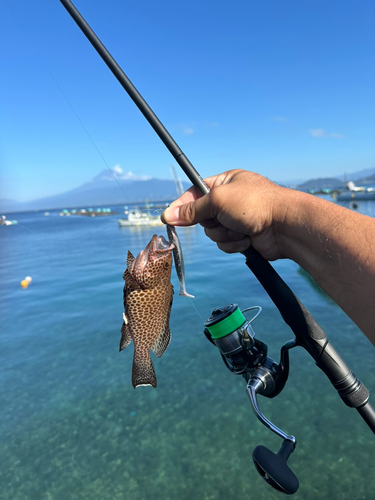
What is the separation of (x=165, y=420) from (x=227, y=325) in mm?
5963

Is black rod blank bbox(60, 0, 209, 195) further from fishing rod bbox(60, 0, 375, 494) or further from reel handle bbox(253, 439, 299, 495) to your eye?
reel handle bbox(253, 439, 299, 495)

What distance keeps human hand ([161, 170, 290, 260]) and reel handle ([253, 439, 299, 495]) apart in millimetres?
1281

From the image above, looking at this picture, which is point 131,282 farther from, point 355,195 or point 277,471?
point 355,195

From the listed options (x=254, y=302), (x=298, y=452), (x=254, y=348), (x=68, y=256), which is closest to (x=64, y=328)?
(x=254, y=302)

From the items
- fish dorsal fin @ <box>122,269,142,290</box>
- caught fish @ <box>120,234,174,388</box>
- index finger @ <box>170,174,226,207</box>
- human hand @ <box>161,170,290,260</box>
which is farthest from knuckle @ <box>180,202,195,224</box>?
fish dorsal fin @ <box>122,269,142,290</box>

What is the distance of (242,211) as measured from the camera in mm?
2076

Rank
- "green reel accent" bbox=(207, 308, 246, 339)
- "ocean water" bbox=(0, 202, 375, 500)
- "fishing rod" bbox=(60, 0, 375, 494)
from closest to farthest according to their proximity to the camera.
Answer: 1. "fishing rod" bbox=(60, 0, 375, 494)
2. "green reel accent" bbox=(207, 308, 246, 339)
3. "ocean water" bbox=(0, 202, 375, 500)

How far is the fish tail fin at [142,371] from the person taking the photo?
2.01 m

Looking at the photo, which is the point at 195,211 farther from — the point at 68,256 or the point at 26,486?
the point at 68,256

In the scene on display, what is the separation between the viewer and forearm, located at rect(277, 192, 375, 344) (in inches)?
60.6

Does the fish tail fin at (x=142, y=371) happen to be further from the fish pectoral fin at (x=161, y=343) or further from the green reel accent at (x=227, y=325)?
the green reel accent at (x=227, y=325)

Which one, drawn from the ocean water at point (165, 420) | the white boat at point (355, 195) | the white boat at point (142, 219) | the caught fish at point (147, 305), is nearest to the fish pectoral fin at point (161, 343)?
the caught fish at point (147, 305)

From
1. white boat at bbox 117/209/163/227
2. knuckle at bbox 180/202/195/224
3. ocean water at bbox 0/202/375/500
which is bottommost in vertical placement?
ocean water at bbox 0/202/375/500

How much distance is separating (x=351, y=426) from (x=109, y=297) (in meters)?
10.8
